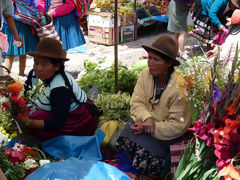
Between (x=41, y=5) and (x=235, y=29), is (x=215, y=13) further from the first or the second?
(x=41, y=5)

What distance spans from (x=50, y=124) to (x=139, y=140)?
0.82 metres

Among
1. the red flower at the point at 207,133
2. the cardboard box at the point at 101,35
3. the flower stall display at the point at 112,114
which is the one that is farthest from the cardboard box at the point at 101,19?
the red flower at the point at 207,133

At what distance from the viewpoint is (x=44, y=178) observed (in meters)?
2.02

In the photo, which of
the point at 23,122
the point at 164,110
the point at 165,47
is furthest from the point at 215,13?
the point at 23,122

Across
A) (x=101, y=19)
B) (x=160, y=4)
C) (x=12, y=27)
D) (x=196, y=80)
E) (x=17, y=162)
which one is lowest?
(x=160, y=4)

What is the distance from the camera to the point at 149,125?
9.12 ft

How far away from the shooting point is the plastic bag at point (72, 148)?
9.75 ft

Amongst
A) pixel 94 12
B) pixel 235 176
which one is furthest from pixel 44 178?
pixel 94 12

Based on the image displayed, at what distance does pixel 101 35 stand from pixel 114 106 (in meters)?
4.57

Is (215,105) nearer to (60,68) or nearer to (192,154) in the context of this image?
(192,154)

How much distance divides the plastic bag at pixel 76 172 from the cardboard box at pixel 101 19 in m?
5.71

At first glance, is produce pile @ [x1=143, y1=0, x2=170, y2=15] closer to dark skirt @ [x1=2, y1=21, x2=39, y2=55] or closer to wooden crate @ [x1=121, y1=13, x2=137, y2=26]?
wooden crate @ [x1=121, y1=13, x2=137, y2=26]

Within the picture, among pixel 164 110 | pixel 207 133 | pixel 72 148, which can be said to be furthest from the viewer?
pixel 72 148

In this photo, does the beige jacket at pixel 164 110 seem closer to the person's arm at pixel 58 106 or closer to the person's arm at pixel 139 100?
the person's arm at pixel 139 100
